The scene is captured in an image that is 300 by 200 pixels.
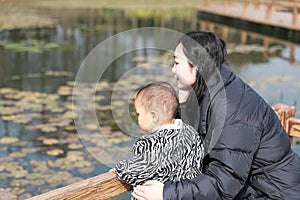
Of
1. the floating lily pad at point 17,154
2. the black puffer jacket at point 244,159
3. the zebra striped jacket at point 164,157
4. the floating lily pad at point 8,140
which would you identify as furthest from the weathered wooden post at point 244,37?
the zebra striped jacket at point 164,157

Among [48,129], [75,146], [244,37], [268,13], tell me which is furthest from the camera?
[268,13]

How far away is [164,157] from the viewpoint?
1651 mm

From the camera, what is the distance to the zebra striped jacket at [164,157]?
1.65 metres

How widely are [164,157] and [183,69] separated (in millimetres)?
329

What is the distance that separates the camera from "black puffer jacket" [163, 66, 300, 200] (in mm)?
1672

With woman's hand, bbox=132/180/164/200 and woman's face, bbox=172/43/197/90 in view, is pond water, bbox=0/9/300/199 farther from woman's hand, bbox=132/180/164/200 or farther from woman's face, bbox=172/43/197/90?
woman's hand, bbox=132/180/164/200

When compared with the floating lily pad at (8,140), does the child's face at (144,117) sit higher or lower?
higher

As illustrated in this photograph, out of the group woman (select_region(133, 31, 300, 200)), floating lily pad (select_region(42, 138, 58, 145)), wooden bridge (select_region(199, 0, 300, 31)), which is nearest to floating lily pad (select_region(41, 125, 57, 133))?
floating lily pad (select_region(42, 138, 58, 145))

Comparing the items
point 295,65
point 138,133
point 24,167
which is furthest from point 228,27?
point 24,167

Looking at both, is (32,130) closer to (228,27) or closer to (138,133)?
(138,133)

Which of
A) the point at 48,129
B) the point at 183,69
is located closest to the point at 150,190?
the point at 183,69

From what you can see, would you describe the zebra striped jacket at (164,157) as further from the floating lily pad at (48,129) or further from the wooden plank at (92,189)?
the floating lily pad at (48,129)

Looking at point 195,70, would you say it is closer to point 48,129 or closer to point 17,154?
point 17,154

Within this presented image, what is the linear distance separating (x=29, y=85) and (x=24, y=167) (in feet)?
9.13
